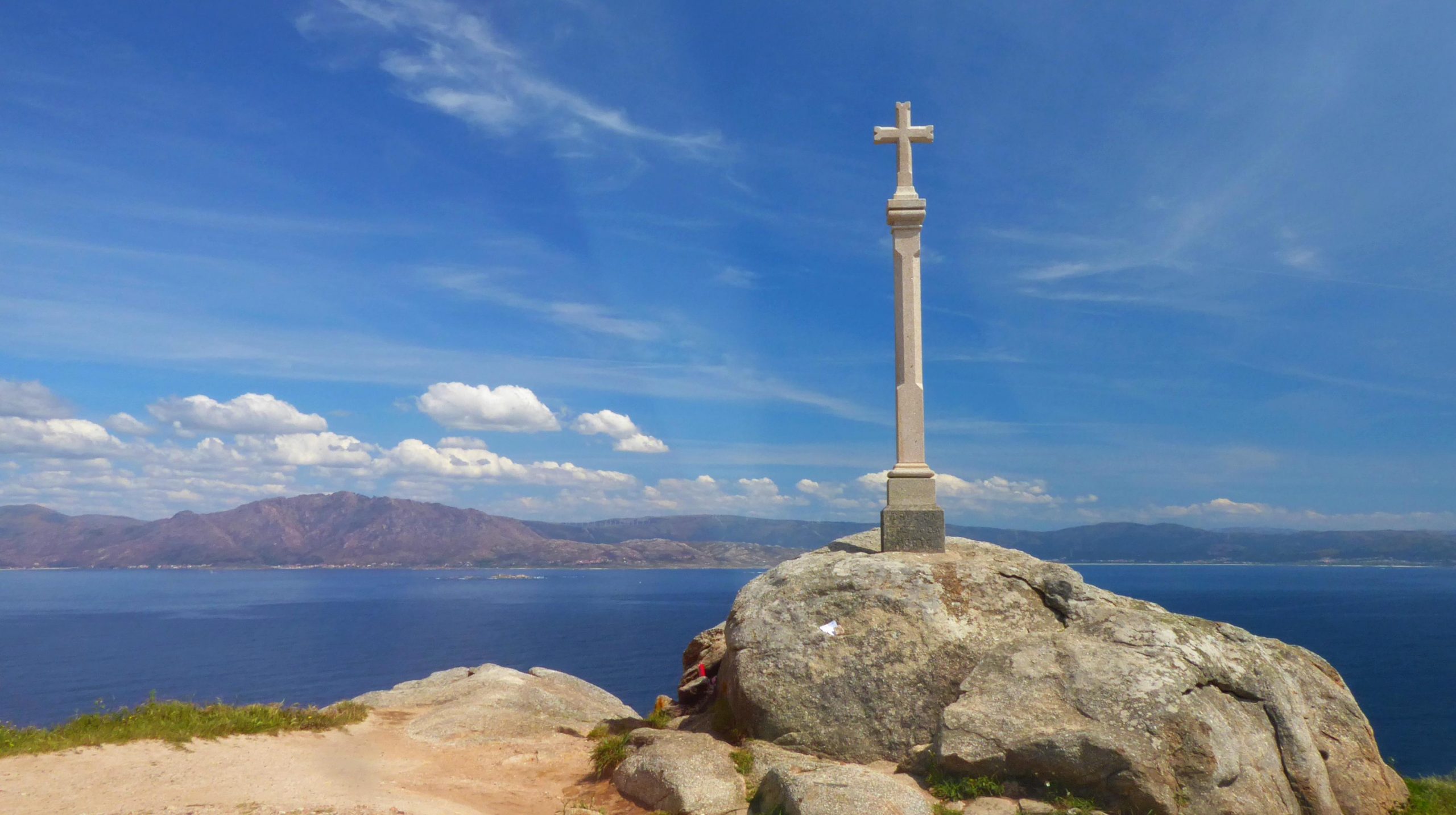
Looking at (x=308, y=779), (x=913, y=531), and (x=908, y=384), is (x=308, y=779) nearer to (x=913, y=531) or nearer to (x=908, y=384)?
(x=913, y=531)

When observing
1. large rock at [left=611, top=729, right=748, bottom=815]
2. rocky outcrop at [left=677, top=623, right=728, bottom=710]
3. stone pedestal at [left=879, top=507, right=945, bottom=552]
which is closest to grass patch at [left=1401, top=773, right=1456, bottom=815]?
stone pedestal at [left=879, top=507, right=945, bottom=552]

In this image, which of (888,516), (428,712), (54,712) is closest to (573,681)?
(428,712)

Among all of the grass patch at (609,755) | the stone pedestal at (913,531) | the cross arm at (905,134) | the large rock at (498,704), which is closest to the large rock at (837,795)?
the grass patch at (609,755)

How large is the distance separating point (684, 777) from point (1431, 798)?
34.9 feet

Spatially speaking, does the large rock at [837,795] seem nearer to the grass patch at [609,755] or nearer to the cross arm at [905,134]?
the grass patch at [609,755]

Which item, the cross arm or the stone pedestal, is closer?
the stone pedestal

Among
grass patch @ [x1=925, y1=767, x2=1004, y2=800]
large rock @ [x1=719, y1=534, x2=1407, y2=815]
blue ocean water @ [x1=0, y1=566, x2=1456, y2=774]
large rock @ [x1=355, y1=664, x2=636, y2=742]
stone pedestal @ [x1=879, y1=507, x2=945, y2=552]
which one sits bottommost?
blue ocean water @ [x1=0, y1=566, x2=1456, y2=774]

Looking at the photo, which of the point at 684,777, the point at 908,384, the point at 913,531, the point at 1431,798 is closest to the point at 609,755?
the point at 684,777

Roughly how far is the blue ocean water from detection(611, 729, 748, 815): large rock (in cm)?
2743

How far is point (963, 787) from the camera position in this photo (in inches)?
391

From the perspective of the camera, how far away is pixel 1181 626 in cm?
1147

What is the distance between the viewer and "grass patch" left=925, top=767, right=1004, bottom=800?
9844 mm

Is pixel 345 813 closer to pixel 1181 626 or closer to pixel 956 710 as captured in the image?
pixel 956 710

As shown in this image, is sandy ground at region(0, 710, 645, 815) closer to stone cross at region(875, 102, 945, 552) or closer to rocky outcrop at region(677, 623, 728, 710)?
rocky outcrop at region(677, 623, 728, 710)
